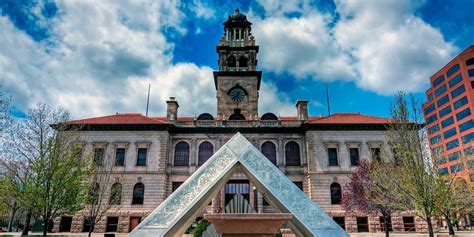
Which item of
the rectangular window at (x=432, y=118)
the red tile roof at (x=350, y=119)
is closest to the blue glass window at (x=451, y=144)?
the rectangular window at (x=432, y=118)

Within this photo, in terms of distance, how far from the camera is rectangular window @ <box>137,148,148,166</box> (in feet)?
93.1

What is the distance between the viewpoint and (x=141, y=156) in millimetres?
28547

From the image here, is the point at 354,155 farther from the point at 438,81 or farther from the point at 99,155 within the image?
the point at 438,81

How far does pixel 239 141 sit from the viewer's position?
9.98m

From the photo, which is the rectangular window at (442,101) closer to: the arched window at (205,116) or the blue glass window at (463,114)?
the blue glass window at (463,114)

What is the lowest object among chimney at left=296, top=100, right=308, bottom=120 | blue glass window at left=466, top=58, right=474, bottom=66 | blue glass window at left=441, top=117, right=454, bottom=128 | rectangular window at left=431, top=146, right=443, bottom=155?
rectangular window at left=431, top=146, right=443, bottom=155

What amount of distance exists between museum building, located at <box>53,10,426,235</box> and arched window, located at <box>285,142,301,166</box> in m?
0.10

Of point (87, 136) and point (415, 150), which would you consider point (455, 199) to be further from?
point (87, 136)

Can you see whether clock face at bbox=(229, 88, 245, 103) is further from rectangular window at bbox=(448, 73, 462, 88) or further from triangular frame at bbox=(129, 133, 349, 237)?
rectangular window at bbox=(448, 73, 462, 88)

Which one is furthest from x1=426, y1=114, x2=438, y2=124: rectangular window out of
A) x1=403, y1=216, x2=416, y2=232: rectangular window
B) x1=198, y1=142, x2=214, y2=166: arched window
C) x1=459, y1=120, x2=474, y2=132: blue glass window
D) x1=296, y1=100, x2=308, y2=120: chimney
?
x1=198, y1=142, x2=214, y2=166: arched window

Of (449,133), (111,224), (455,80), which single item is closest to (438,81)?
(455,80)

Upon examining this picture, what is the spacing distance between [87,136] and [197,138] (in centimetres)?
1093

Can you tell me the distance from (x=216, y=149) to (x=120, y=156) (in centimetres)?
962

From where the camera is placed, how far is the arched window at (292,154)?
29125 mm
